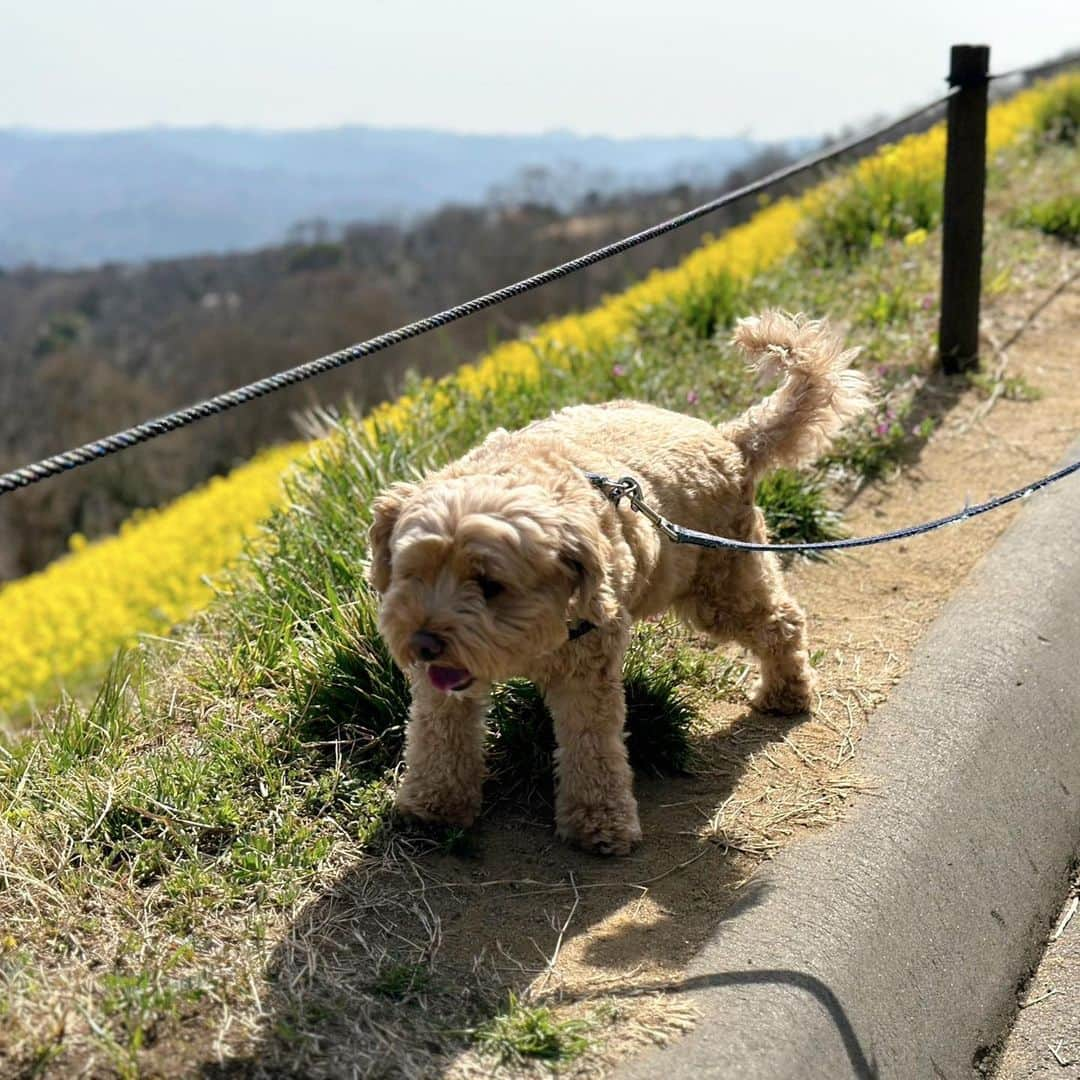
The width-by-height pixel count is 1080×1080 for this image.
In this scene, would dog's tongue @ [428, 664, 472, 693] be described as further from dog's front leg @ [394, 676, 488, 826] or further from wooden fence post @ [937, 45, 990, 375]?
wooden fence post @ [937, 45, 990, 375]

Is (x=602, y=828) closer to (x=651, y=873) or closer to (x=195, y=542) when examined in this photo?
(x=651, y=873)

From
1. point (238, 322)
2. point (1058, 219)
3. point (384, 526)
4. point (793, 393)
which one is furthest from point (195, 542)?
point (238, 322)

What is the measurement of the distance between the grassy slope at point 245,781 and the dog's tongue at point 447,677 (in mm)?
600

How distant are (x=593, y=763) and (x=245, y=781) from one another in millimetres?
1054

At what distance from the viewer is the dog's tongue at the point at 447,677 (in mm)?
3082

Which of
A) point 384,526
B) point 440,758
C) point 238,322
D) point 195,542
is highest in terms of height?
point 384,526

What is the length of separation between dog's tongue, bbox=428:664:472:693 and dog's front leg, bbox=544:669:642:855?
43 centimetres

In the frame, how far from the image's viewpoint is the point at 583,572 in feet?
10.4

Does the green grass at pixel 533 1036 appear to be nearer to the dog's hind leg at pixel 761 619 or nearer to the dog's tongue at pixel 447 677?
the dog's tongue at pixel 447 677

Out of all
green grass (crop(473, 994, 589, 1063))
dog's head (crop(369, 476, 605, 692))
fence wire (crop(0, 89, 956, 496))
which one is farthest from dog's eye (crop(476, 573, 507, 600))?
green grass (crop(473, 994, 589, 1063))

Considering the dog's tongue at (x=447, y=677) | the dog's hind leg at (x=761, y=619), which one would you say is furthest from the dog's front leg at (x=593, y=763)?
the dog's hind leg at (x=761, y=619)

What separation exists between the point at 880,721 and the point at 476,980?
1785 millimetres

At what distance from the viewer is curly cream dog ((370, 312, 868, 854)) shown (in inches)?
119

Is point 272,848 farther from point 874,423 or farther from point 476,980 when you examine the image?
point 874,423
